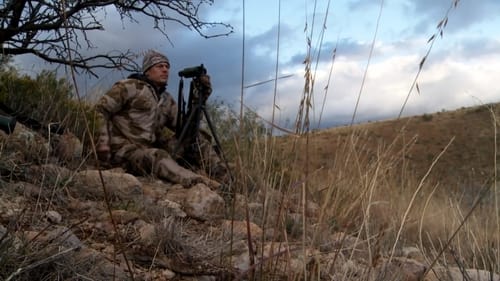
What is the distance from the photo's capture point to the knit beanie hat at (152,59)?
A: 525cm

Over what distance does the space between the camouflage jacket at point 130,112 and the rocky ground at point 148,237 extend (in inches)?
38.5

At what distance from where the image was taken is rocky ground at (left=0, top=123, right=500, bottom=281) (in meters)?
1.89

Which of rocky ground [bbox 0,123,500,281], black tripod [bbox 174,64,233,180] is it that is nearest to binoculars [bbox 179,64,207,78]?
black tripod [bbox 174,64,233,180]

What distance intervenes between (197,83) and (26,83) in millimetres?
1993

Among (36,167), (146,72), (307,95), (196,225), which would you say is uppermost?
(146,72)

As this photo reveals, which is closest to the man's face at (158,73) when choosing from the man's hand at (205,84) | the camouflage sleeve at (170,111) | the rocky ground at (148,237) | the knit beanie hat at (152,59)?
the knit beanie hat at (152,59)

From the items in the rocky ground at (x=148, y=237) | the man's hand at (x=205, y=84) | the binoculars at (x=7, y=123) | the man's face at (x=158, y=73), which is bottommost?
the rocky ground at (x=148, y=237)

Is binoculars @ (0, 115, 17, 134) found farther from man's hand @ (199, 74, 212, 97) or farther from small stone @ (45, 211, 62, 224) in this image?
man's hand @ (199, 74, 212, 97)

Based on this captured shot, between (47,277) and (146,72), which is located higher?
(146,72)

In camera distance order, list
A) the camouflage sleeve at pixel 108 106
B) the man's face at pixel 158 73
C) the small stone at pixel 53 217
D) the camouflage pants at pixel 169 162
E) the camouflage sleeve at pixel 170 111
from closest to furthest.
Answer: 1. the small stone at pixel 53 217
2. the camouflage pants at pixel 169 162
3. the camouflage sleeve at pixel 108 106
4. the man's face at pixel 158 73
5. the camouflage sleeve at pixel 170 111

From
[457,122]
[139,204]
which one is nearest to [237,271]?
[139,204]

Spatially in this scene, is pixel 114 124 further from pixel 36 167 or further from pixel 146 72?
pixel 36 167

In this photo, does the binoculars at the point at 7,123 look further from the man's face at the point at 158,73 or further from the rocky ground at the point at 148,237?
the man's face at the point at 158,73

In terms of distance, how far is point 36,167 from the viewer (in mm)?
3385
